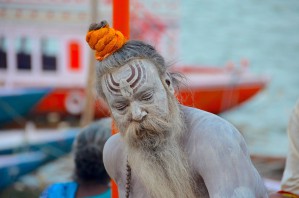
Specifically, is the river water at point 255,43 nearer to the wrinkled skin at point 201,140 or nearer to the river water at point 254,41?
the river water at point 254,41

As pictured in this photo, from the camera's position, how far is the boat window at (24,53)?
11320 mm

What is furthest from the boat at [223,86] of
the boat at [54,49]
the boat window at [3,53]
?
the boat window at [3,53]

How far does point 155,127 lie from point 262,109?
15.5m

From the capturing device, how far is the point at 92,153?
2746mm

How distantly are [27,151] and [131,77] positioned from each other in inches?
240

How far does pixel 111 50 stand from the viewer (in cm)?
175

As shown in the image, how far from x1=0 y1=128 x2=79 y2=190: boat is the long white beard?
563 cm

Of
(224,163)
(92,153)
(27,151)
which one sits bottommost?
(27,151)

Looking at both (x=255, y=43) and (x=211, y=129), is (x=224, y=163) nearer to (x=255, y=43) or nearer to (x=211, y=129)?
(x=211, y=129)

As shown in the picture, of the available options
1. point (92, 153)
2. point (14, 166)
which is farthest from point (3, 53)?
point (92, 153)

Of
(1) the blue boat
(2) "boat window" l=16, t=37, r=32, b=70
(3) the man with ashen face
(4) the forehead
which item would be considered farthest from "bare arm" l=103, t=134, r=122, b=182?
(2) "boat window" l=16, t=37, r=32, b=70

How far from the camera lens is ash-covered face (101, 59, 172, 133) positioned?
1709 millimetres

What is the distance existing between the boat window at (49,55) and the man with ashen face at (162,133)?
9.80 meters

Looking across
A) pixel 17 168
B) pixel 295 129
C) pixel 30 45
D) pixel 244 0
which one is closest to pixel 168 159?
pixel 295 129
